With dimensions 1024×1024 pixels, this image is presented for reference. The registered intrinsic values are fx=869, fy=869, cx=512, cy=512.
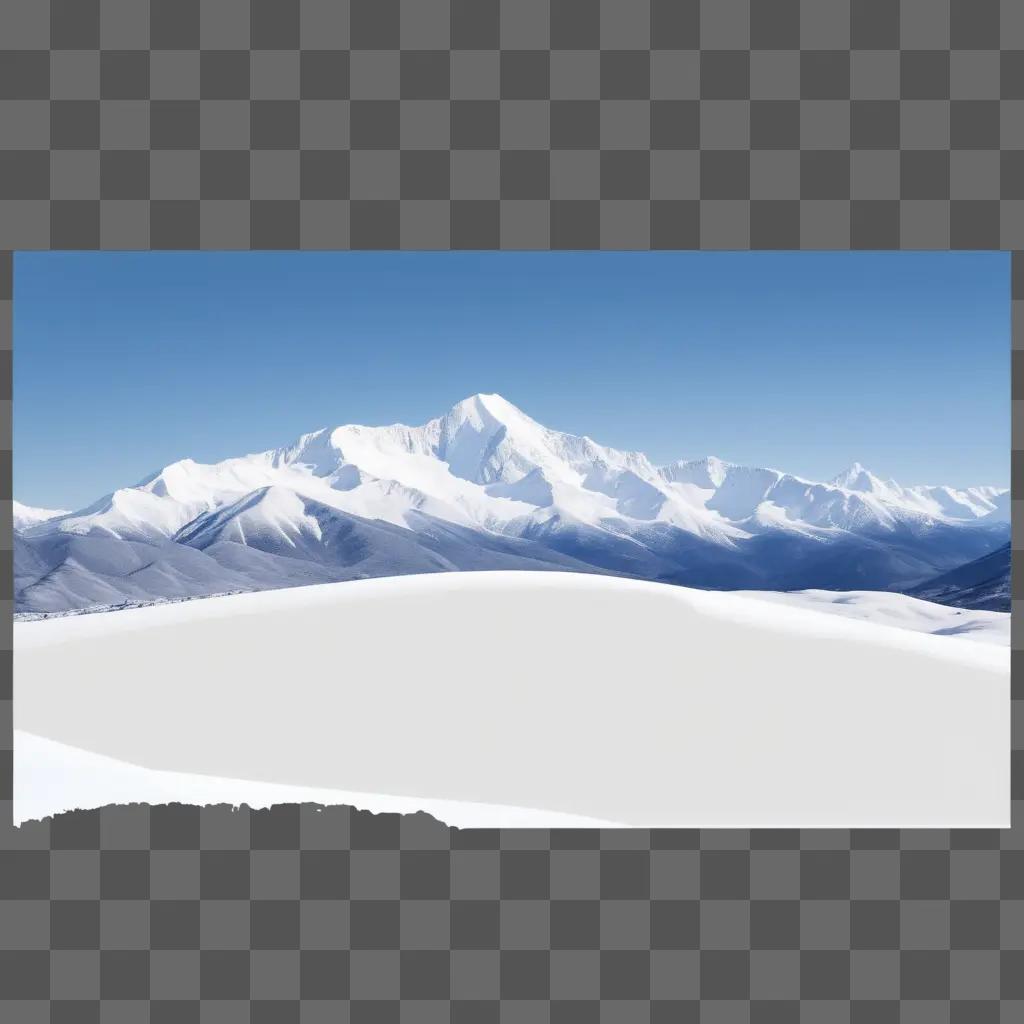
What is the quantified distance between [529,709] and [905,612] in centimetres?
2926

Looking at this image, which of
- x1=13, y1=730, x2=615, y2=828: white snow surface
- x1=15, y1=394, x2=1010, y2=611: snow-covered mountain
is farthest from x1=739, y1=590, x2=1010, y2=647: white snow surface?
x1=15, y1=394, x2=1010, y2=611: snow-covered mountain

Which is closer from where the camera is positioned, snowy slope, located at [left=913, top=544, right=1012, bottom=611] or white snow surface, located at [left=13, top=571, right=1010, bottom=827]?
white snow surface, located at [left=13, top=571, right=1010, bottom=827]

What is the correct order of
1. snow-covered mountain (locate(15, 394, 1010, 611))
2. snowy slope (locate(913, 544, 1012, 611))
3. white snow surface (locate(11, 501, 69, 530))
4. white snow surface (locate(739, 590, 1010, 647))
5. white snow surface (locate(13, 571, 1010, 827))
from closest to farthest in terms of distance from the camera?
white snow surface (locate(13, 571, 1010, 827)) → white snow surface (locate(739, 590, 1010, 647)) → snowy slope (locate(913, 544, 1012, 611)) → snow-covered mountain (locate(15, 394, 1010, 611)) → white snow surface (locate(11, 501, 69, 530))

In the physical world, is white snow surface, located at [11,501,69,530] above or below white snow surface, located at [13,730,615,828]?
above

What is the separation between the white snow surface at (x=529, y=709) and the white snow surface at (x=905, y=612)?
621 inches

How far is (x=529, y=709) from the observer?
1136 centimetres

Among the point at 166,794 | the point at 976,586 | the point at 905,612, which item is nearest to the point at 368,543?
the point at 976,586

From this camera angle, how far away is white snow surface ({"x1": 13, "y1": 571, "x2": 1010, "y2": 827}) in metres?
9.88

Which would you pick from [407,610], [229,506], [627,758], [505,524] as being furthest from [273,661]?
[505,524]

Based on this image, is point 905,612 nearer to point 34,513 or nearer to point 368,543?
point 368,543

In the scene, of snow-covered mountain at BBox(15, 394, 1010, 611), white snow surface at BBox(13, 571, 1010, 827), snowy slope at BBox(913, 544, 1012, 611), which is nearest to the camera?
white snow surface at BBox(13, 571, 1010, 827)

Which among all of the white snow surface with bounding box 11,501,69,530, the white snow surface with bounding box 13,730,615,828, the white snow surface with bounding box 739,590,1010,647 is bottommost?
the white snow surface with bounding box 739,590,1010,647

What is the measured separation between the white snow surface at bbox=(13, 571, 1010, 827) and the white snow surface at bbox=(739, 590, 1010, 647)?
1578cm

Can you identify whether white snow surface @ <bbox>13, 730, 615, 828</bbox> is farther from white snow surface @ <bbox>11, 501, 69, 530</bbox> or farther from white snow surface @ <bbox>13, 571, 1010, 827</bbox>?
white snow surface @ <bbox>11, 501, 69, 530</bbox>
